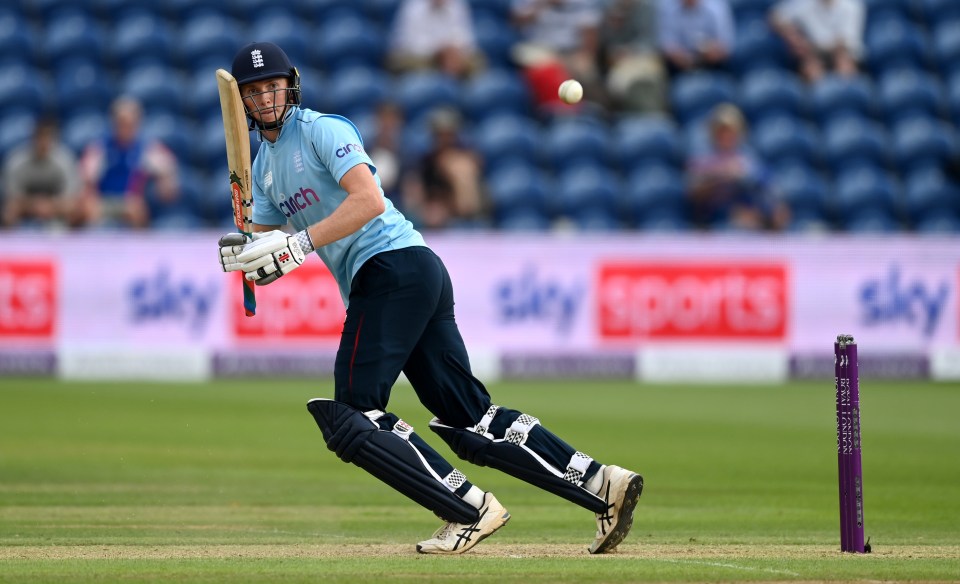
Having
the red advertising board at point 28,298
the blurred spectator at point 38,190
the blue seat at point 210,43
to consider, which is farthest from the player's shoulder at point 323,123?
the blue seat at point 210,43

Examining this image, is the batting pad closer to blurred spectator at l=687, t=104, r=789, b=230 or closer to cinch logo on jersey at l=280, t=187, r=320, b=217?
cinch logo on jersey at l=280, t=187, r=320, b=217

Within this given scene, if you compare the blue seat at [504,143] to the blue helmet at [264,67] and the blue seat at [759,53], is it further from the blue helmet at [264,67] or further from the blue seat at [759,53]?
the blue helmet at [264,67]

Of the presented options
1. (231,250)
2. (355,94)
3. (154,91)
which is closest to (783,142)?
(355,94)

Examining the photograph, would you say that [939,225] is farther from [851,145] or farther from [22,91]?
[22,91]

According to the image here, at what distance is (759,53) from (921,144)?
227 centimetres

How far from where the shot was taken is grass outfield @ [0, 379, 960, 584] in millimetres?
5500

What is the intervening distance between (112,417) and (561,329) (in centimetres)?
493

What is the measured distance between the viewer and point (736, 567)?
550 cm

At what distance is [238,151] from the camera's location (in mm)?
5941

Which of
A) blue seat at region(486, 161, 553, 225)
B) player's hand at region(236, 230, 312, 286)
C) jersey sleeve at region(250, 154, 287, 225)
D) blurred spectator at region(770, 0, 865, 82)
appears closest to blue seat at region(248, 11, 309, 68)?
blue seat at region(486, 161, 553, 225)

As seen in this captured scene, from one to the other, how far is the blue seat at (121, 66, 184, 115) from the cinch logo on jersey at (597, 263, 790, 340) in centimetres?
551

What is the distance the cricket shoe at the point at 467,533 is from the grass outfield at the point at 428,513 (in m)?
0.06

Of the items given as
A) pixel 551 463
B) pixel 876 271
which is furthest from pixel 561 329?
pixel 551 463

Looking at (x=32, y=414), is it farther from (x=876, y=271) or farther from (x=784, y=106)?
(x=784, y=106)
